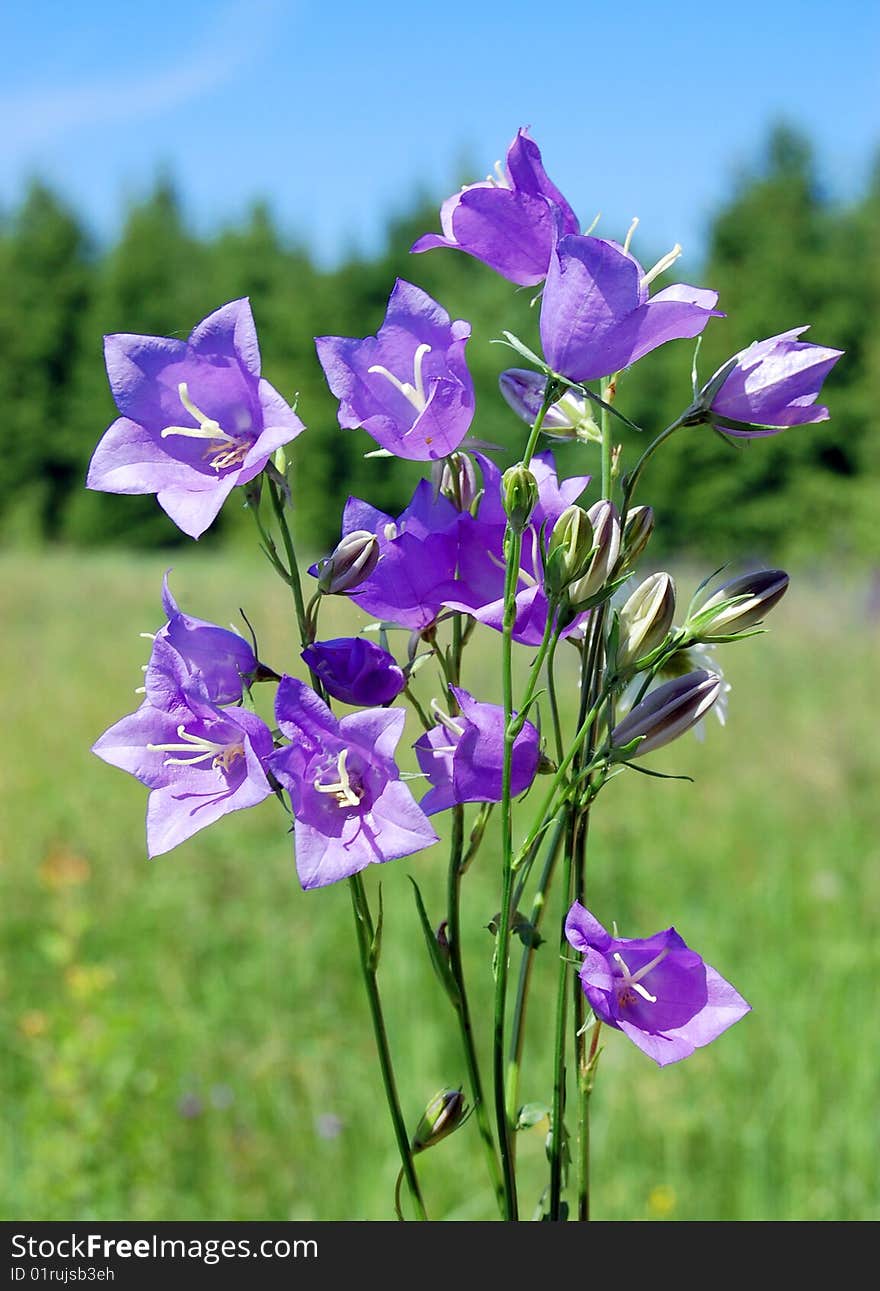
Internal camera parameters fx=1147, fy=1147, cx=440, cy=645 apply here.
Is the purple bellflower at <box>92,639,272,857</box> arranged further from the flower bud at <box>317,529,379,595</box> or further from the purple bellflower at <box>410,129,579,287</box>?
the purple bellflower at <box>410,129,579,287</box>

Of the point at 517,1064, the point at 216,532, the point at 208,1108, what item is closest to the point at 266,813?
the point at 208,1108

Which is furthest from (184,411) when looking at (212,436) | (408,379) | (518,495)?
(518,495)

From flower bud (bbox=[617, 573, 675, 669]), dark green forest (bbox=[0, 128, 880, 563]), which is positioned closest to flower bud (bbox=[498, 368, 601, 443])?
flower bud (bbox=[617, 573, 675, 669])

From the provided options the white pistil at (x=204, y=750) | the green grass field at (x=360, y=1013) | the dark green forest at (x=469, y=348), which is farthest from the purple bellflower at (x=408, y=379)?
the dark green forest at (x=469, y=348)

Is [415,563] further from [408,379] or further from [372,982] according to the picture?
[372,982]

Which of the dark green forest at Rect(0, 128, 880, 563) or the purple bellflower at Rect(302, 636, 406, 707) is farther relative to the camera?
the dark green forest at Rect(0, 128, 880, 563)

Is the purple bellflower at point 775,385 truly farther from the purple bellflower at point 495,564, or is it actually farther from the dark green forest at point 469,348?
the dark green forest at point 469,348

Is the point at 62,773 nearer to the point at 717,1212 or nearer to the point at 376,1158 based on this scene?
the point at 376,1158
